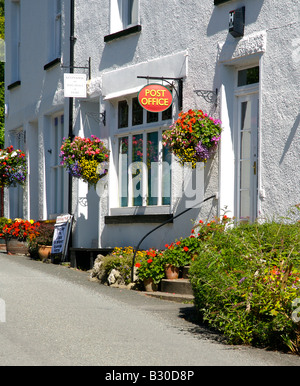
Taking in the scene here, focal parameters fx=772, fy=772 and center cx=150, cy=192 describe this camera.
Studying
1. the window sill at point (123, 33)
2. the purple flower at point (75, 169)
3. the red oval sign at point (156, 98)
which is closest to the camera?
the red oval sign at point (156, 98)

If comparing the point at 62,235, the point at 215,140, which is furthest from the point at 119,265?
the point at 62,235

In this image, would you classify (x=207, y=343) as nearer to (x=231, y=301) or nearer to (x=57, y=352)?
(x=231, y=301)

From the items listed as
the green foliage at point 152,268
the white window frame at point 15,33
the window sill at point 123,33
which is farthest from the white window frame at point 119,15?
the white window frame at point 15,33

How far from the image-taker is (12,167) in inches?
740

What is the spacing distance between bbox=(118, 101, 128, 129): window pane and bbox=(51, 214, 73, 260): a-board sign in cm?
250

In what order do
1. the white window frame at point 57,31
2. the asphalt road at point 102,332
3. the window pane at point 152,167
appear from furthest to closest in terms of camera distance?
1. the white window frame at point 57,31
2. the window pane at point 152,167
3. the asphalt road at point 102,332

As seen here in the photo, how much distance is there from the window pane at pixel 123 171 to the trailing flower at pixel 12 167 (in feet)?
16.7

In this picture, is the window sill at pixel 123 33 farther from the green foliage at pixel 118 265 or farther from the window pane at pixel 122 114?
the green foliage at pixel 118 265

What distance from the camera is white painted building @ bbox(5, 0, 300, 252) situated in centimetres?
1079

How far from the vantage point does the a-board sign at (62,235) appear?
1562 centimetres

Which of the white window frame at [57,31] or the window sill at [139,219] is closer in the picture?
the window sill at [139,219]

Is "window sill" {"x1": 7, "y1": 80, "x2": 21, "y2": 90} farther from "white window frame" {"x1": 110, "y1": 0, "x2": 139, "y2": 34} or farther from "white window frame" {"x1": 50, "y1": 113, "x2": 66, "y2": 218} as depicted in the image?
"white window frame" {"x1": 110, "y1": 0, "x2": 139, "y2": 34}

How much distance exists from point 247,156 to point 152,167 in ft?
7.73

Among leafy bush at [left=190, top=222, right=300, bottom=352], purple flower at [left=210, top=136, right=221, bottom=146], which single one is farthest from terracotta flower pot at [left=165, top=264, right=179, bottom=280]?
leafy bush at [left=190, top=222, right=300, bottom=352]
